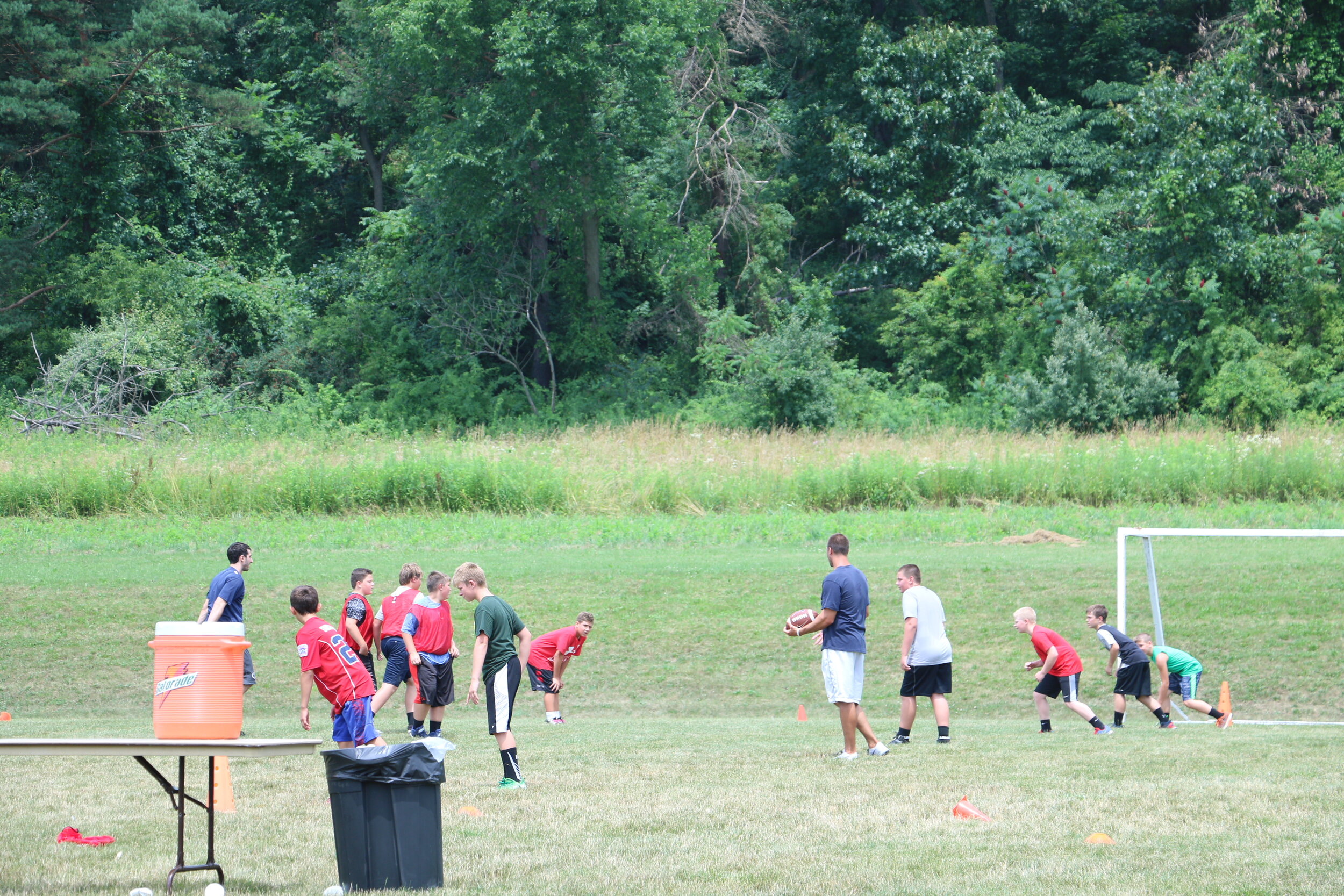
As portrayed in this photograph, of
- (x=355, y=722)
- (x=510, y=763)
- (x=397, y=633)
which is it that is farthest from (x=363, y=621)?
(x=510, y=763)


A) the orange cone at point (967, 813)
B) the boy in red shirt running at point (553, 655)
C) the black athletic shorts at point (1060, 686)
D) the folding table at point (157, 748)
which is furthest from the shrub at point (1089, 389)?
the folding table at point (157, 748)

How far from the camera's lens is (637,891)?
21.0 feet

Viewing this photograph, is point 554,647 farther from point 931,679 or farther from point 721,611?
point 721,611

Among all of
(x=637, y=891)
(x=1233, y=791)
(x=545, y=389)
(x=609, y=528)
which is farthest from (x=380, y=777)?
(x=545, y=389)

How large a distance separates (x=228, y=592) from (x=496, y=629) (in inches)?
139

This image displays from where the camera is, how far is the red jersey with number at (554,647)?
14.1m

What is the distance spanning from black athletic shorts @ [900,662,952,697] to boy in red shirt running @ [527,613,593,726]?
356 cm

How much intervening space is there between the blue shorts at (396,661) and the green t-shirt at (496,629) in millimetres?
2595

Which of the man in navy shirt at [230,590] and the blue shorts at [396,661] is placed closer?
the man in navy shirt at [230,590]

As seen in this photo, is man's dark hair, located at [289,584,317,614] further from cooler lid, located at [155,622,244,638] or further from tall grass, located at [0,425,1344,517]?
tall grass, located at [0,425,1344,517]

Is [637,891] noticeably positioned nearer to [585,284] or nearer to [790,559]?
[790,559]

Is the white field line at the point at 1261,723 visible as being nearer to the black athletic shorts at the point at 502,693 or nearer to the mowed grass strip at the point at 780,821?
the mowed grass strip at the point at 780,821

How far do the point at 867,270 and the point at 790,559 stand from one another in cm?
2294

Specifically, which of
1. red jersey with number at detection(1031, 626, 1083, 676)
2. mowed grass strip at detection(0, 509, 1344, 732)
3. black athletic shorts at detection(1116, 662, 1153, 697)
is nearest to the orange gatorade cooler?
mowed grass strip at detection(0, 509, 1344, 732)
